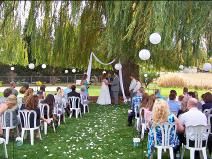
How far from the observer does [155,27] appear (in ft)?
17.7

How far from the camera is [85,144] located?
8758 mm

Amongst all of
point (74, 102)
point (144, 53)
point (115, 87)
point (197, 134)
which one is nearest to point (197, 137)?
point (197, 134)

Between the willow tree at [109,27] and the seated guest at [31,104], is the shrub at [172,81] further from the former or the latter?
the willow tree at [109,27]

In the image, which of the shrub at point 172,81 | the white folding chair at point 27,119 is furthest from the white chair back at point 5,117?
the shrub at point 172,81

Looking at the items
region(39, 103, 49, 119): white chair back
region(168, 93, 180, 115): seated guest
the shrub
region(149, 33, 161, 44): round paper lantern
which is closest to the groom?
region(39, 103, 49, 119): white chair back

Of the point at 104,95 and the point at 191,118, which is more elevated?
the point at 191,118

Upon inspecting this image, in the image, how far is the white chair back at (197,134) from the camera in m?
6.48

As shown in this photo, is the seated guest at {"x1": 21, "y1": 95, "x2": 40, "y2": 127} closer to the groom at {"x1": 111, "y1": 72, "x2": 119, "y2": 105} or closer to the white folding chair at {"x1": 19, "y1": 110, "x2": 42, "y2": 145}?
the white folding chair at {"x1": 19, "y1": 110, "x2": 42, "y2": 145}

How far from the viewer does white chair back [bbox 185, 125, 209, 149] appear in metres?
6.48

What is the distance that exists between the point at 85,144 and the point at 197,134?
118 inches

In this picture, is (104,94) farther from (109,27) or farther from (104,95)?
(109,27)

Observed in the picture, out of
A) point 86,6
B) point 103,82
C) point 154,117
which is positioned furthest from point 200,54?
point 103,82

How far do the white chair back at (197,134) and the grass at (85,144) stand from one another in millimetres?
1096

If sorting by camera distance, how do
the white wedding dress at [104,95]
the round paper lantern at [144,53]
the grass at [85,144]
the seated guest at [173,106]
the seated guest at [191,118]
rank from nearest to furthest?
the round paper lantern at [144,53] → the seated guest at [191,118] → the grass at [85,144] → the seated guest at [173,106] → the white wedding dress at [104,95]
